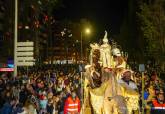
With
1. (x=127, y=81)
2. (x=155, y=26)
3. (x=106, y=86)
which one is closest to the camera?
(x=106, y=86)

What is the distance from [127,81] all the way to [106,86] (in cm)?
88

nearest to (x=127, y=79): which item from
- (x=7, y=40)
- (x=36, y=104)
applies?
(x=36, y=104)

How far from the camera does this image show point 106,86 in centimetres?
1717

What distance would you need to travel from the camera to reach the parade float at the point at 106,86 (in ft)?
56.1

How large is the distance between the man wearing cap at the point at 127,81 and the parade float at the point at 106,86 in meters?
0.12

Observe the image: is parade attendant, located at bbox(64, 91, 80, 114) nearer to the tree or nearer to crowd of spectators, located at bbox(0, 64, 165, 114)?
crowd of spectators, located at bbox(0, 64, 165, 114)

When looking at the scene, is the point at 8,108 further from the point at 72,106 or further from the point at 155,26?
the point at 155,26

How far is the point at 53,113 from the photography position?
20.2 meters

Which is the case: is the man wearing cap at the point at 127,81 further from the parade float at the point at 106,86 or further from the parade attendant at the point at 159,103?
the parade attendant at the point at 159,103

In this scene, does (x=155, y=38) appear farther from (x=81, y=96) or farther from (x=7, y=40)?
(x=7, y=40)

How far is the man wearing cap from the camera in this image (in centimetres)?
1739

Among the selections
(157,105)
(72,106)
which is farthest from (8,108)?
(157,105)

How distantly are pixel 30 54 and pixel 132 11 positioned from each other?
108 ft

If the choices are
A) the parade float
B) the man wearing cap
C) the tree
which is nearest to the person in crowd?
the parade float
